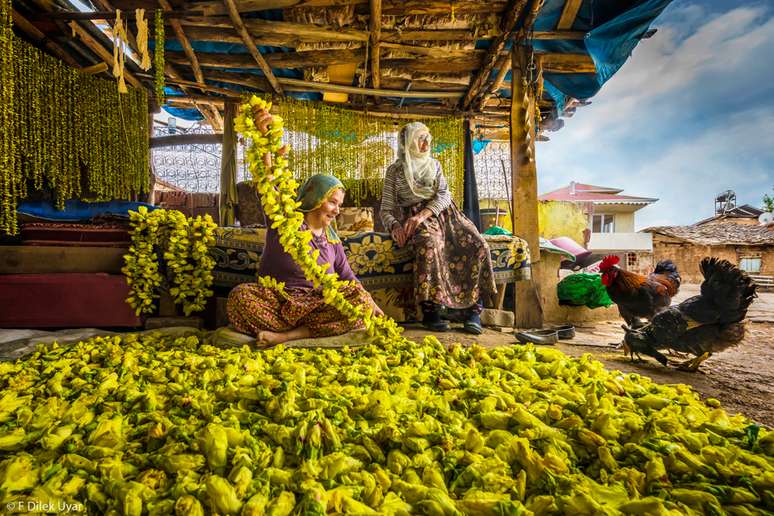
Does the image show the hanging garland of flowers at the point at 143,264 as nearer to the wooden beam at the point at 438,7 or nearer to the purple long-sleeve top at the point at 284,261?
the purple long-sleeve top at the point at 284,261

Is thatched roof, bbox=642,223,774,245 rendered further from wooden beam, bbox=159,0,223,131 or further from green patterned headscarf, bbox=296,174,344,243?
green patterned headscarf, bbox=296,174,344,243

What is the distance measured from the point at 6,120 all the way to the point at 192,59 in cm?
198

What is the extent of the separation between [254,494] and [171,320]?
2.85 metres

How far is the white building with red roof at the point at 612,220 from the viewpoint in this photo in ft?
57.8

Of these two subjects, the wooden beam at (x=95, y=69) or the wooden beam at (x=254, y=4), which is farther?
the wooden beam at (x=95, y=69)

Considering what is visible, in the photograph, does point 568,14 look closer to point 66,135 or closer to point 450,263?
point 450,263

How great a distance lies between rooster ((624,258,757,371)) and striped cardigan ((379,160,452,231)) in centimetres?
206

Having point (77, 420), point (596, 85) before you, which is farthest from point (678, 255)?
point (77, 420)

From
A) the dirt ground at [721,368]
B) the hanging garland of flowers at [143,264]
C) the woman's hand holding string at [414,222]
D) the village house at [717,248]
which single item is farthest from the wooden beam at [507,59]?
the village house at [717,248]

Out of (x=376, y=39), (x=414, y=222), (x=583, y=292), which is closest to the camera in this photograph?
(x=414, y=222)

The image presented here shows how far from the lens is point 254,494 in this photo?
997 millimetres

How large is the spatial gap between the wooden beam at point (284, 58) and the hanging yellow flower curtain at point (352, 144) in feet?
2.76

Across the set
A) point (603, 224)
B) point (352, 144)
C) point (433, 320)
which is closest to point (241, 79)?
point (352, 144)

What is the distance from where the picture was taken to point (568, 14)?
3840 mm
